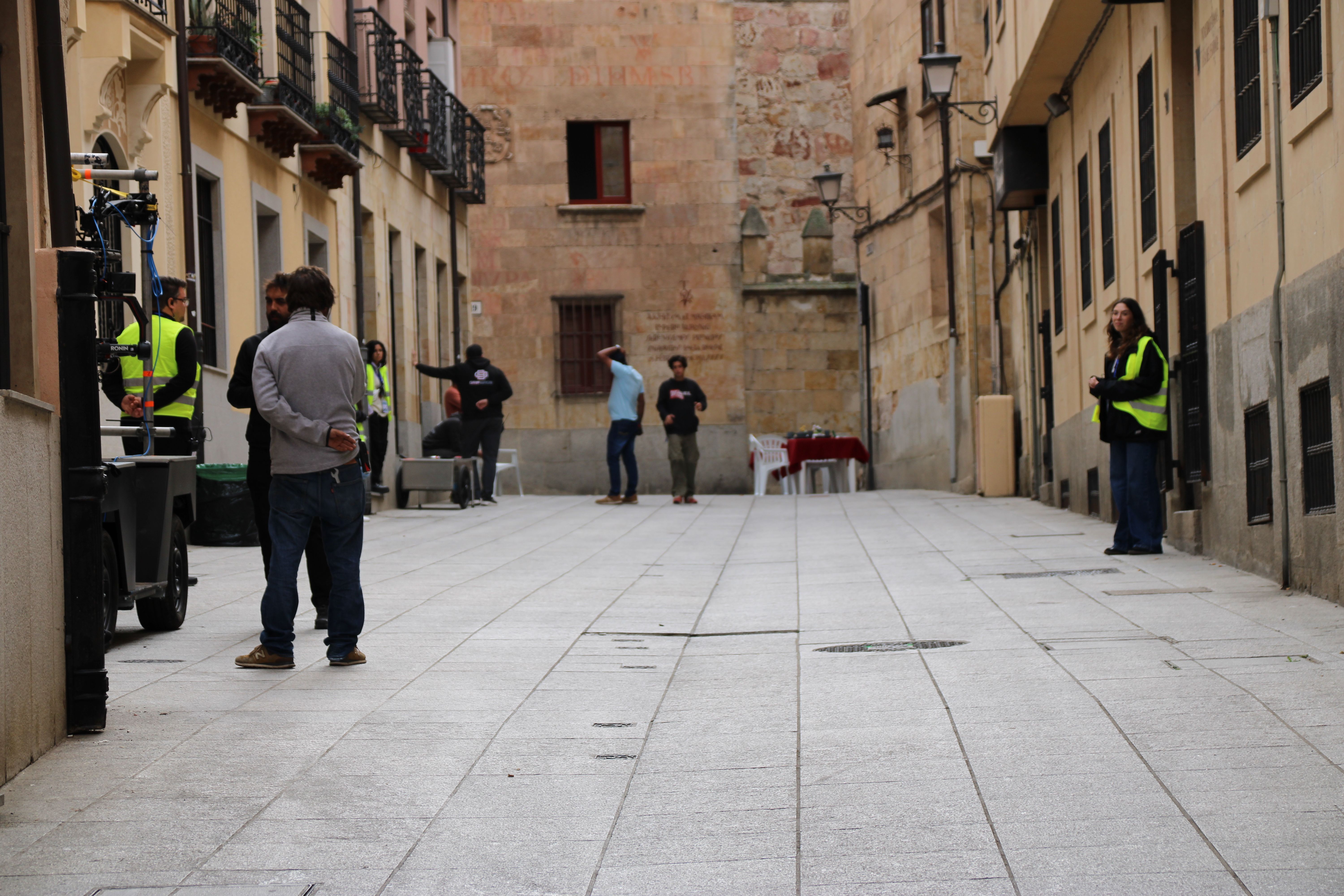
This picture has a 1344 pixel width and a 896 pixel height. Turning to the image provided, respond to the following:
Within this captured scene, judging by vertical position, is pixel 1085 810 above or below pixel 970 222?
below

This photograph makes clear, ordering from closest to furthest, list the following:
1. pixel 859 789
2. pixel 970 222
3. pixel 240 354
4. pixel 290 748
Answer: pixel 859 789 → pixel 290 748 → pixel 240 354 → pixel 970 222

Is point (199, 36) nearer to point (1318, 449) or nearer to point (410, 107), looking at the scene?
point (410, 107)

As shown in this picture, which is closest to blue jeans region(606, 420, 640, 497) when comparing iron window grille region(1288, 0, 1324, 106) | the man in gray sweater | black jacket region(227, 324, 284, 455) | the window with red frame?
iron window grille region(1288, 0, 1324, 106)

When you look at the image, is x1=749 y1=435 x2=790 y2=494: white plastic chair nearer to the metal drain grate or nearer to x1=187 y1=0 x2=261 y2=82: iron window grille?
Answer: x1=187 y1=0 x2=261 y2=82: iron window grille

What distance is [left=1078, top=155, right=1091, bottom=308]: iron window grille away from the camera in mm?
17594

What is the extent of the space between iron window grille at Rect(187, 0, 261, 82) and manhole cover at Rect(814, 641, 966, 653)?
10.7m

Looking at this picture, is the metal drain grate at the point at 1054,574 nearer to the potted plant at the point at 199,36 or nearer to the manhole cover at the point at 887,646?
the manhole cover at the point at 887,646

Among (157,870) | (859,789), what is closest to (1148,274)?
(859,789)

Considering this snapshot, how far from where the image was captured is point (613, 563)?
1320cm

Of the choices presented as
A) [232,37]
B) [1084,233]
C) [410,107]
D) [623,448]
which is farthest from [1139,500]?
[410,107]

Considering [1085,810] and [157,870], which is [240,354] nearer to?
[157,870]

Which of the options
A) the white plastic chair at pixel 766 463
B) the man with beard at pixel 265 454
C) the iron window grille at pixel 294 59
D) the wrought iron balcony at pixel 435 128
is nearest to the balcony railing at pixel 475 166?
the wrought iron balcony at pixel 435 128

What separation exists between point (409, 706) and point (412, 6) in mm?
22633

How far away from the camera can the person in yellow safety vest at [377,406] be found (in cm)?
1992
